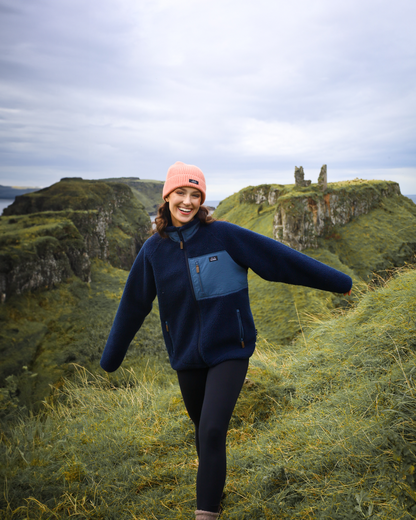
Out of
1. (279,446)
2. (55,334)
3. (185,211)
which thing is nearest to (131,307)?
(185,211)

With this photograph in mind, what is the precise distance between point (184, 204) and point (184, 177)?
18 centimetres

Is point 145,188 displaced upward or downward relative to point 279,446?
upward

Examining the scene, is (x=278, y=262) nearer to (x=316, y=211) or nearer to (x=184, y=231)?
(x=184, y=231)

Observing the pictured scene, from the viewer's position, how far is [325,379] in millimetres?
3365

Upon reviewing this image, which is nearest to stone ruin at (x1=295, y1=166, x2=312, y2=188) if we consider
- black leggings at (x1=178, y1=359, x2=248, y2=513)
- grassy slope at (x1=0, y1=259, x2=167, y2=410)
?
grassy slope at (x1=0, y1=259, x2=167, y2=410)

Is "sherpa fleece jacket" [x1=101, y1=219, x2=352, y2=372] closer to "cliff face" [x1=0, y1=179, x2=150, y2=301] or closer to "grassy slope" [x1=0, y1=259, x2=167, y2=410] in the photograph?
"grassy slope" [x1=0, y1=259, x2=167, y2=410]

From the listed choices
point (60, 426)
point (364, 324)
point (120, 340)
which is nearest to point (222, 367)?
point (120, 340)

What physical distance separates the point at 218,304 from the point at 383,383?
147 cm

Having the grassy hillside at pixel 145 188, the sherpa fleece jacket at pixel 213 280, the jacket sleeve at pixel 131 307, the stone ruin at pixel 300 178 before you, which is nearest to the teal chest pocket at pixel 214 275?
the sherpa fleece jacket at pixel 213 280

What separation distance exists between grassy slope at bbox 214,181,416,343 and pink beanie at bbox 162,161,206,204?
2345cm

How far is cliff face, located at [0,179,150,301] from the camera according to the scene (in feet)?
92.1

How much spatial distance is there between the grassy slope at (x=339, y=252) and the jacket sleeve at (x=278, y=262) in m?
23.2

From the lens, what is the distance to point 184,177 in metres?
2.24

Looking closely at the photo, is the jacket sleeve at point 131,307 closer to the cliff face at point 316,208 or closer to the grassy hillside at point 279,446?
the grassy hillside at point 279,446
